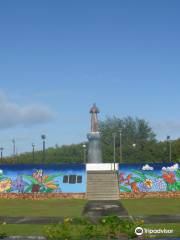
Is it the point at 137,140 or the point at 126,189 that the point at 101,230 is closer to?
the point at 126,189

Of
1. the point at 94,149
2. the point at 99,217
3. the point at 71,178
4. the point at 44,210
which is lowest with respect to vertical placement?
the point at 44,210

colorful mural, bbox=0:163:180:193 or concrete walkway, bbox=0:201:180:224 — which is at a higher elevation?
colorful mural, bbox=0:163:180:193

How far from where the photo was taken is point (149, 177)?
46.3 metres

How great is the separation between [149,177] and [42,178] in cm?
960

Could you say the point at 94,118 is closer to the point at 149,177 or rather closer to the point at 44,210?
the point at 149,177

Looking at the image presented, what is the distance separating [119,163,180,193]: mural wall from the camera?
46.0 m

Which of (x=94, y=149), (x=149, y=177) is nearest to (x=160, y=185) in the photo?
(x=149, y=177)

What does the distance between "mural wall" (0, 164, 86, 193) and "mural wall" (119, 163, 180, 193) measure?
12.3 ft

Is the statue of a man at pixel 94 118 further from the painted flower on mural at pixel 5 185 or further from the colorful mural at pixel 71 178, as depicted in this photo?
the painted flower on mural at pixel 5 185

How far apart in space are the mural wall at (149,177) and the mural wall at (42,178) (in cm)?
376

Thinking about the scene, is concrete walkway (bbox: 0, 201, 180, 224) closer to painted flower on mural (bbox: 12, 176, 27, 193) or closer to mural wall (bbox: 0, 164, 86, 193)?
mural wall (bbox: 0, 164, 86, 193)

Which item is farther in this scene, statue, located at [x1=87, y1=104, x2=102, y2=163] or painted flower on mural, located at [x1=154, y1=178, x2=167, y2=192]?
statue, located at [x1=87, y1=104, x2=102, y2=163]

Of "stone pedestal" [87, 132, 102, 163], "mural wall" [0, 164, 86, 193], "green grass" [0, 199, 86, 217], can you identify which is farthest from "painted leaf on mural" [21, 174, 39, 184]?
"green grass" [0, 199, 86, 217]

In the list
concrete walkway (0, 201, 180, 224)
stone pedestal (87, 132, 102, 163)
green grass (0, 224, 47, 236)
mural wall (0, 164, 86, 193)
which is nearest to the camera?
green grass (0, 224, 47, 236)
